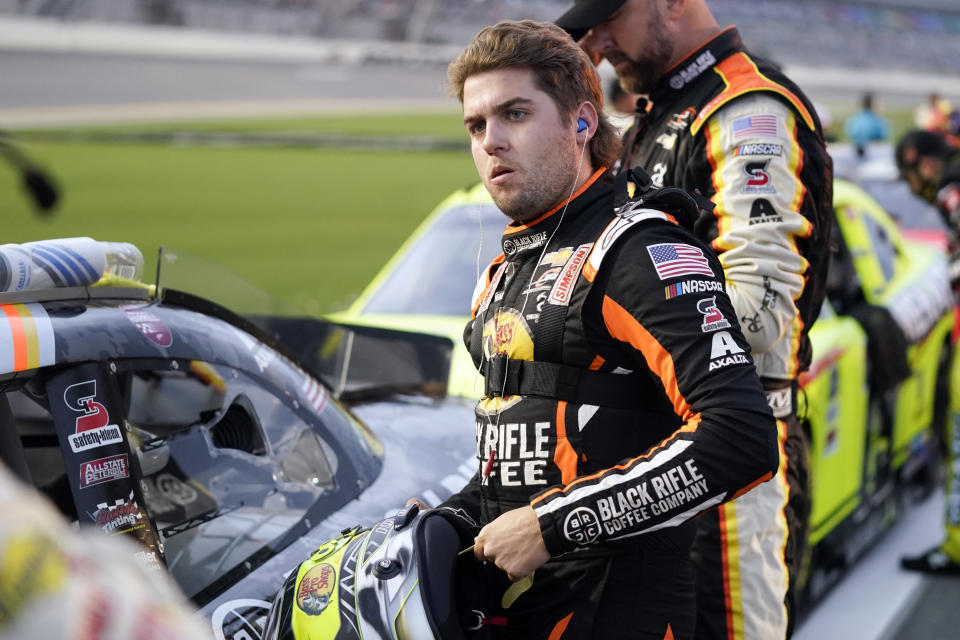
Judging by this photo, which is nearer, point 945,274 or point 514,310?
point 514,310

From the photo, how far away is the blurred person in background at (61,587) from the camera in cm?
77

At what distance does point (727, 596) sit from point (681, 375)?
0.96 meters

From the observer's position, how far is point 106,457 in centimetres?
207

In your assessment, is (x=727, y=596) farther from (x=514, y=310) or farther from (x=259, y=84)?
(x=259, y=84)

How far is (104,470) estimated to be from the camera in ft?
6.75

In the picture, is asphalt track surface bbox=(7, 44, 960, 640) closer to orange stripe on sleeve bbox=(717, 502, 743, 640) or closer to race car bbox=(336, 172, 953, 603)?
race car bbox=(336, 172, 953, 603)

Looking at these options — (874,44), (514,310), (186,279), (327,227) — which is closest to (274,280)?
(327,227)

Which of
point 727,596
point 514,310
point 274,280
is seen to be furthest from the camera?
point 274,280

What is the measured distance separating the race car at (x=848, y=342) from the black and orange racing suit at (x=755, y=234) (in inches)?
62.9

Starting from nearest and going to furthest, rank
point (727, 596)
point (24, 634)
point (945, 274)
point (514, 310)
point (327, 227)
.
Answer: point (24, 634)
point (514, 310)
point (727, 596)
point (945, 274)
point (327, 227)

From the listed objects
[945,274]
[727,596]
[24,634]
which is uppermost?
[24,634]

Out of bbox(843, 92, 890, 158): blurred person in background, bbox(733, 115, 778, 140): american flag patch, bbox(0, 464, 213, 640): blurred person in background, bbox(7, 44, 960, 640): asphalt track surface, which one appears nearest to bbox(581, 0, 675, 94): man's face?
bbox(733, 115, 778, 140): american flag patch

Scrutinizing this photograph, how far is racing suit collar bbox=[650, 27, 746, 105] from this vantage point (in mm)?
2654

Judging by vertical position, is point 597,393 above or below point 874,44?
above
